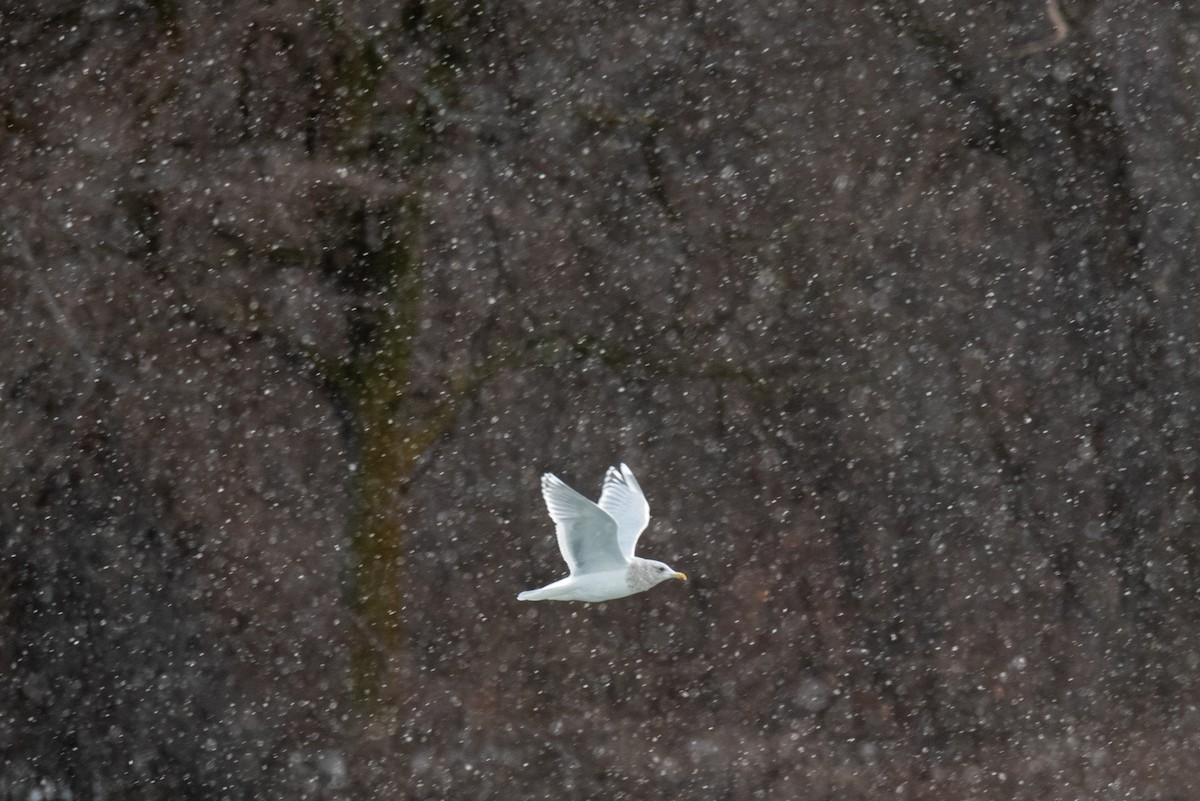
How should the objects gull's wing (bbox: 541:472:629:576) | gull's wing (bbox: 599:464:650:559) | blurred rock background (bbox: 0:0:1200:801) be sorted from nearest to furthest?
1. gull's wing (bbox: 541:472:629:576)
2. gull's wing (bbox: 599:464:650:559)
3. blurred rock background (bbox: 0:0:1200:801)

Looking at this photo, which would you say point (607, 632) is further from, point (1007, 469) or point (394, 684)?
point (1007, 469)

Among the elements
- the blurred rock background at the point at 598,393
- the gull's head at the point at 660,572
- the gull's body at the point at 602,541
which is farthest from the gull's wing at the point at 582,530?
the blurred rock background at the point at 598,393

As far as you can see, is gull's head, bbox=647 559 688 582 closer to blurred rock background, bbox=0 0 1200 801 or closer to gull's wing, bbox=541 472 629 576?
gull's wing, bbox=541 472 629 576

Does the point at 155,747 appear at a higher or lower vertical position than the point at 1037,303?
Answer: lower

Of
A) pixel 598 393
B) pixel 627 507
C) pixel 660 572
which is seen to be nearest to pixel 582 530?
pixel 627 507

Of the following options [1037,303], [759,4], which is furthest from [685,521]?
[759,4]

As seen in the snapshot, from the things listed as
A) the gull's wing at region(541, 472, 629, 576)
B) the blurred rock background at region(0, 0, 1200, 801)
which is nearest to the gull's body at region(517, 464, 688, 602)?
the gull's wing at region(541, 472, 629, 576)

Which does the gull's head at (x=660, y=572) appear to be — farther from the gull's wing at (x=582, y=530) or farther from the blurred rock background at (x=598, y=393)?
the blurred rock background at (x=598, y=393)
